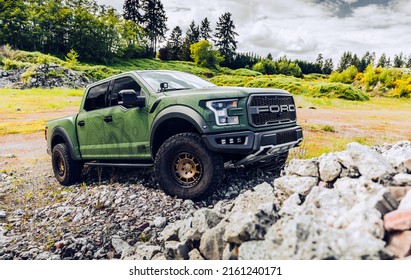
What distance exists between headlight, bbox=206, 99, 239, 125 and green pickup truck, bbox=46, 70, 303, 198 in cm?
1

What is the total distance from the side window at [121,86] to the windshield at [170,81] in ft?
0.54

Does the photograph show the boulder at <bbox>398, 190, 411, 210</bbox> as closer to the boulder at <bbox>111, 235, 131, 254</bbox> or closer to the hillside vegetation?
the boulder at <bbox>111, 235, 131, 254</bbox>

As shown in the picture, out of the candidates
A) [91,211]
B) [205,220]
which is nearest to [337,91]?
[205,220]

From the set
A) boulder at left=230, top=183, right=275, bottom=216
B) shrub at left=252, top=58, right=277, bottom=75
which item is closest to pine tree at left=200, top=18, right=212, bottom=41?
shrub at left=252, top=58, right=277, bottom=75

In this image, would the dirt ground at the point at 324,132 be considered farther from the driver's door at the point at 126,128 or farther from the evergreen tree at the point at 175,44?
the evergreen tree at the point at 175,44

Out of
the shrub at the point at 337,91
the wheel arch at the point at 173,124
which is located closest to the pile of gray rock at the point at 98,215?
the wheel arch at the point at 173,124

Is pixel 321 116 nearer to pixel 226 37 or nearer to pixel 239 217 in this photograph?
pixel 226 37

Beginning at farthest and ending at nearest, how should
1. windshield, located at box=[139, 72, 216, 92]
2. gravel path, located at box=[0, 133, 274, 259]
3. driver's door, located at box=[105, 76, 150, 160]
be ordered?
1. windshield, located at box=[139, 72, 216, 92]
2. driver's door, located at box=[105, 76, 150, 160]
3. gravel path, located at box=[0, 133, 274, 259]

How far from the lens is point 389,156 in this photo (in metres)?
3.32

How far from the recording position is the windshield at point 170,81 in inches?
173

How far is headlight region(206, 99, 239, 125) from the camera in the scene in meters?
3.62
